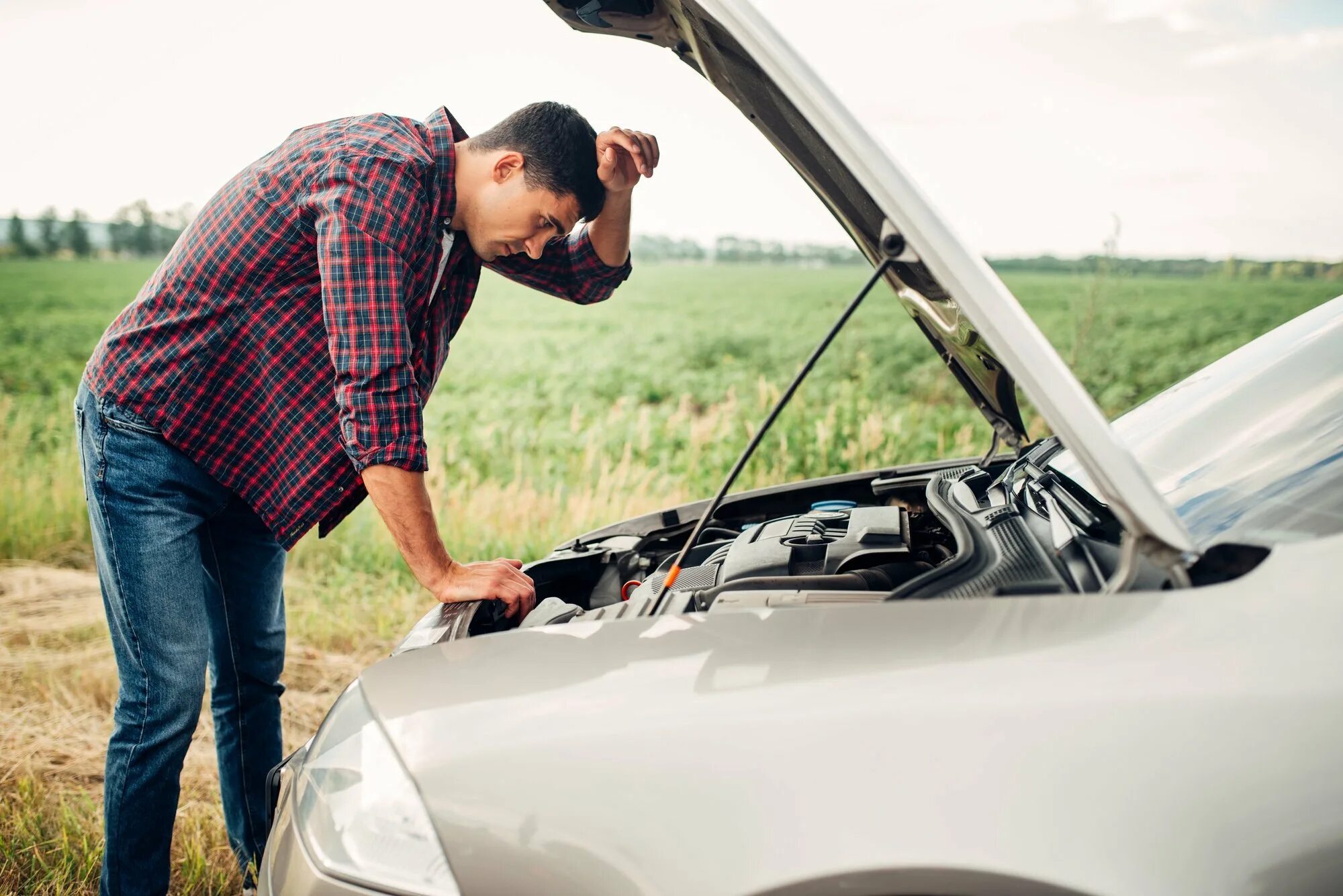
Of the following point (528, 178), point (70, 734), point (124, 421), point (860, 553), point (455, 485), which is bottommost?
point (70, 734)

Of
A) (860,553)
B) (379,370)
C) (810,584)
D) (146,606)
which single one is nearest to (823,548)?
(860,553)

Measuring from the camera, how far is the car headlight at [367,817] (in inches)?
47.0

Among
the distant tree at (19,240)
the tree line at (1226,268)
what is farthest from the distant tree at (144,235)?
the tree line at (1226,268)

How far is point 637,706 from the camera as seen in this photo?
3.79ft

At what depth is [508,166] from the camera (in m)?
1.92

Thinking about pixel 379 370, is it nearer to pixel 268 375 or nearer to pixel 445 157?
pixel 268 375

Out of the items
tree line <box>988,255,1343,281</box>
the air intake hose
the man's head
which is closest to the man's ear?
the man's head

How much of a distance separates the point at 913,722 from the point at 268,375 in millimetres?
1470

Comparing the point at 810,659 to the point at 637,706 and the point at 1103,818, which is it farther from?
the point at 1103,818

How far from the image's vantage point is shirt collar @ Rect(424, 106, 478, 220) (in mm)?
1956

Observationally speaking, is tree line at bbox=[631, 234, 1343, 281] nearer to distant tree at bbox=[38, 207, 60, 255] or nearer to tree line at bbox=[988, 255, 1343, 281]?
tree line at bbox=[988, 255, 1343, 281]

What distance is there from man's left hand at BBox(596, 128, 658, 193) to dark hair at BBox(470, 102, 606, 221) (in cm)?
2

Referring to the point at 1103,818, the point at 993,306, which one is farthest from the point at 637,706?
the point at 993,306

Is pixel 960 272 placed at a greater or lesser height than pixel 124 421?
greater
